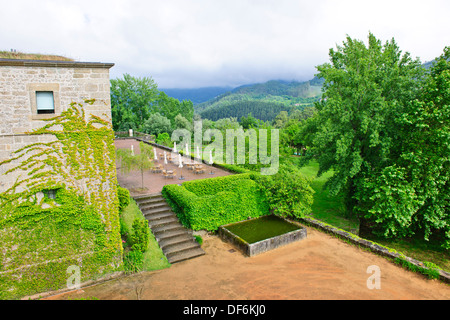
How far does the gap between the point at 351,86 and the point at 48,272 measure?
17067mm

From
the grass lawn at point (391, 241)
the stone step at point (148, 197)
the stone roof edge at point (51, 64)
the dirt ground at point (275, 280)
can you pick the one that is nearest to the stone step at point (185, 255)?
the dirt ground at point (275, 280)

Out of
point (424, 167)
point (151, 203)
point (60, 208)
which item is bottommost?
point (151, 203)

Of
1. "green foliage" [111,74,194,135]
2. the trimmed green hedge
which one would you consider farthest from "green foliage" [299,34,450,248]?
"green foliage" [111,74,194,135]

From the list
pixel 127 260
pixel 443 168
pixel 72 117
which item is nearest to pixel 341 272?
pixel 443 168

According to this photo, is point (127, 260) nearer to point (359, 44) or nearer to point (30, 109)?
point (30, 109)

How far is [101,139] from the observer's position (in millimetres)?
9633

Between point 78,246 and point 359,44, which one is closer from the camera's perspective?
point 78,246

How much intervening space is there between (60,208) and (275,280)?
8.22 metres

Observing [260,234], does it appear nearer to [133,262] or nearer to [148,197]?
[133,262]

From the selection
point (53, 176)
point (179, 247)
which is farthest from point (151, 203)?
point (53, 176)

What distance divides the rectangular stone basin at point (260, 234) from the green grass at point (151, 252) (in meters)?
3.38

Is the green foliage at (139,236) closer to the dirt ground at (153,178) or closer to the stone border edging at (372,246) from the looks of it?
the dirt ground at (153,178)

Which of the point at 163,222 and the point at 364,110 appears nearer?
the point at 163,222

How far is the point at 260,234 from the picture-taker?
42.9 ft
